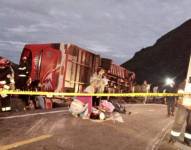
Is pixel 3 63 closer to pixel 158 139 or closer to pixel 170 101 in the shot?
pixel 158 139

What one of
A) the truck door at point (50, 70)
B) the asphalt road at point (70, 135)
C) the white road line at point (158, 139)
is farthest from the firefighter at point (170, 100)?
the asphalt road at point (70, 135)

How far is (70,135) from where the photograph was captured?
34.8 feet

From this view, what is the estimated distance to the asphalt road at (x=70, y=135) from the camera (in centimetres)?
909

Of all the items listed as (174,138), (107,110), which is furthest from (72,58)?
(174,138)

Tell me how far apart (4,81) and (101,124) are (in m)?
3.39

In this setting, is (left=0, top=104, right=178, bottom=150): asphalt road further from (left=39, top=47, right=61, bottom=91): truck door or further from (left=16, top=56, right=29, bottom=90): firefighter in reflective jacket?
(left=39, top=47, right=61, bottom=91): truck door

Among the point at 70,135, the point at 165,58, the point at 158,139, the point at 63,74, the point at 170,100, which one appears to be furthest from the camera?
the point at 165,58

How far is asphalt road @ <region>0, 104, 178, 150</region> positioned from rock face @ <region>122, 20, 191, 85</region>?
318 ft

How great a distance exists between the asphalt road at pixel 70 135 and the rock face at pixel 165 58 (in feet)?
318

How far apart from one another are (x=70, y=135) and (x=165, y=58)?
124971mm

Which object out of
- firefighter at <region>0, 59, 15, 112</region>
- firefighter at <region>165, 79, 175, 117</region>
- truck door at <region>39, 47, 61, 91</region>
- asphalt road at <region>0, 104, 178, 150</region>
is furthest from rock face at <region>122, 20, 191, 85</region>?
asphalt road at <region>0, 104, 178, 150</region>

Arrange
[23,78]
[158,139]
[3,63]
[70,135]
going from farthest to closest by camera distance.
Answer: [23,78] → [3,63] → [158,139] → [70,135]

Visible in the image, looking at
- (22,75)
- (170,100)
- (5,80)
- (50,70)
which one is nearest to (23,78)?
(22,75)

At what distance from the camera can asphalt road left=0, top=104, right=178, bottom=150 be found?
9094 millimetres
